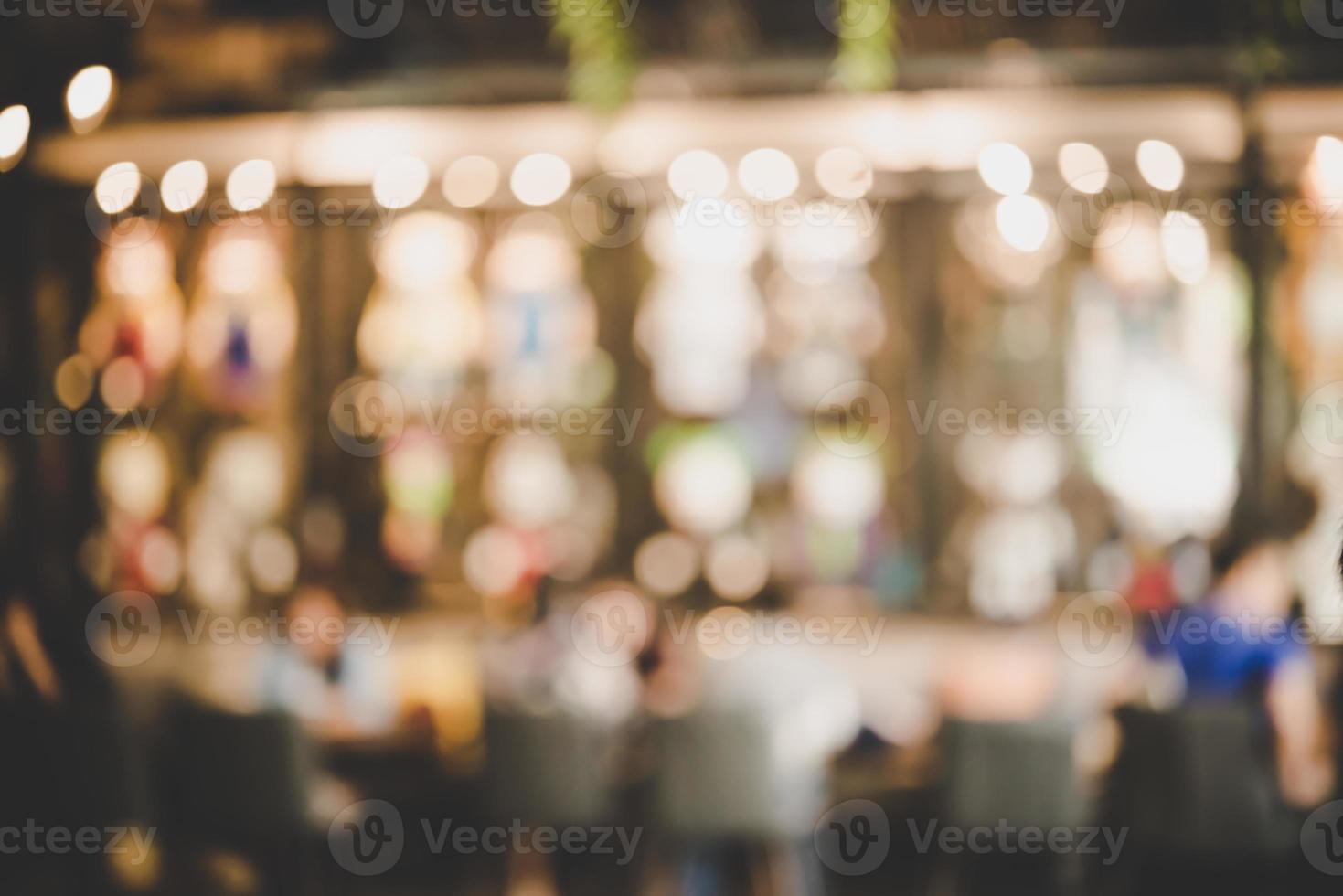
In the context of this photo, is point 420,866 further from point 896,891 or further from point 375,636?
point 896,891

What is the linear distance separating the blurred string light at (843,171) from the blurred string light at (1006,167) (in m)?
0.48

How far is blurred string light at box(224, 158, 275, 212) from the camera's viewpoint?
5.26 metres

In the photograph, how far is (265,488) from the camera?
538cm

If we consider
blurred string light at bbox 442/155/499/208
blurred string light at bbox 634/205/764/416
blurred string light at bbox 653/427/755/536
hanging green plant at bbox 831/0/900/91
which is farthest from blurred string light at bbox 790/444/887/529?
hanging green plant at bbox 831/0/900/91

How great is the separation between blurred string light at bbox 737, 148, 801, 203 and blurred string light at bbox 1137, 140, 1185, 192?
4.72 ft

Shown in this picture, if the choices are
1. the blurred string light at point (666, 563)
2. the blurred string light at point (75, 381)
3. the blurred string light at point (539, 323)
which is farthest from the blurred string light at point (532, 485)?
the blurred string light at point (75, 381)

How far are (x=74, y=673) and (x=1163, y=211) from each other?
462cm

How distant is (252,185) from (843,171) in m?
2.63

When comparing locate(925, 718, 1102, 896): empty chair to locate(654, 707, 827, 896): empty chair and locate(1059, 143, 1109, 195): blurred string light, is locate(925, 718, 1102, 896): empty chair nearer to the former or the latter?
locate(654, 707, 827, 896): empty chair

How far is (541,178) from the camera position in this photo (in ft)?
17.1

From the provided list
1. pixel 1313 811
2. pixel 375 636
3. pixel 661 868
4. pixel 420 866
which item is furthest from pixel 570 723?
pixel 1313 811

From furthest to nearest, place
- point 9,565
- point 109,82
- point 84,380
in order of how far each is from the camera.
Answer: point 84,380 < point 9,565 < point 109,82

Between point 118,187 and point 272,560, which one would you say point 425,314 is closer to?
point 272,560

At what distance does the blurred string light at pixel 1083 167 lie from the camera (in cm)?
493
